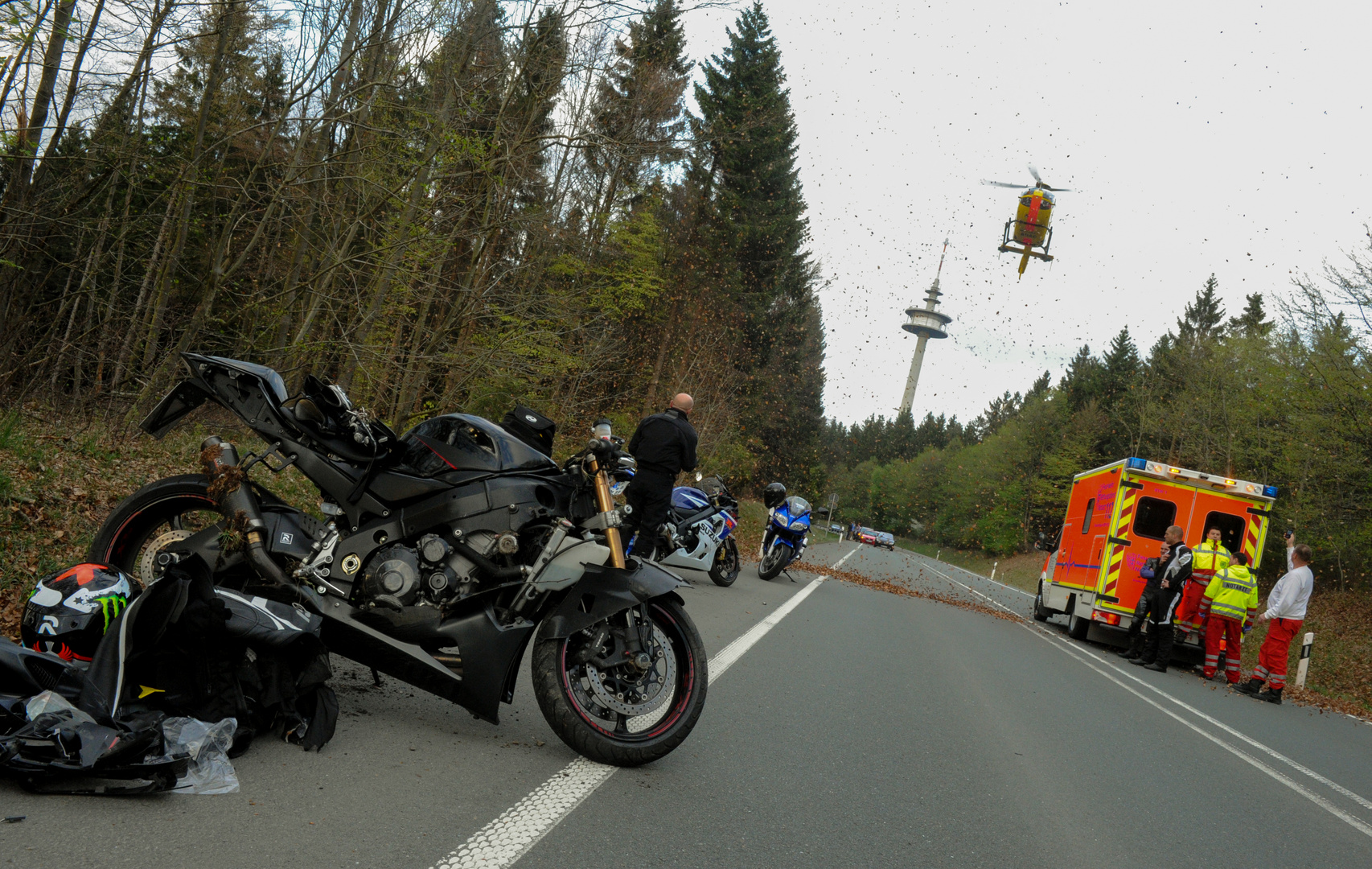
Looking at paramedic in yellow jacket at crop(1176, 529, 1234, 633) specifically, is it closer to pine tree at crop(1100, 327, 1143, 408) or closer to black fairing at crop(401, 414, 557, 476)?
black fairing at crop(401, 414, 557, 476)

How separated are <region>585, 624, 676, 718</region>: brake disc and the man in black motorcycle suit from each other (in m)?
4.59

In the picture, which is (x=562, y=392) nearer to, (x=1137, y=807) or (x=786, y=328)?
(x=786, y=328)

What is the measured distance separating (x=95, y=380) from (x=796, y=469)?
1536 inches

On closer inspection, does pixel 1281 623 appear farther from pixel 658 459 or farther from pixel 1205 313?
pixel 1205 313

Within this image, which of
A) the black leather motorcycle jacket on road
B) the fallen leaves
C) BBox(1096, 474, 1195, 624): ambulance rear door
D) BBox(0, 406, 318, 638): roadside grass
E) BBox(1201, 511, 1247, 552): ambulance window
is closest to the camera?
BBox(0, 406, 318, 638): roadside grass

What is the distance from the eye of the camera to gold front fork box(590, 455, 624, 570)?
14.5ft

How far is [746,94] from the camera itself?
35.3m

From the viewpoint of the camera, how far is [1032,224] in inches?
1098

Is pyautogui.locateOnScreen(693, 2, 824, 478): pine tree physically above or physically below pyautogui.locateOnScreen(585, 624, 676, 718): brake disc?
above

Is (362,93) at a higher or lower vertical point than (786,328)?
lower

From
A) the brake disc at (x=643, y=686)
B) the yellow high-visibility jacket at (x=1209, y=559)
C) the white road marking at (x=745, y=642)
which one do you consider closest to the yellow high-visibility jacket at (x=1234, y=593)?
the yellow high-visibility jacket at (x=1209, y=559)

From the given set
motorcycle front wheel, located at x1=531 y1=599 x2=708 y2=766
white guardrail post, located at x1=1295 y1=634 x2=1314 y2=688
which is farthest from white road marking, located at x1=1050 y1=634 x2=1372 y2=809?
motorcycle front wheel, located at x1=531 y1=599 x2=708 y2=766

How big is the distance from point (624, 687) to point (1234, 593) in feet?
36.7

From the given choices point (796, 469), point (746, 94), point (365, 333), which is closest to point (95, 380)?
point (365, 333)
